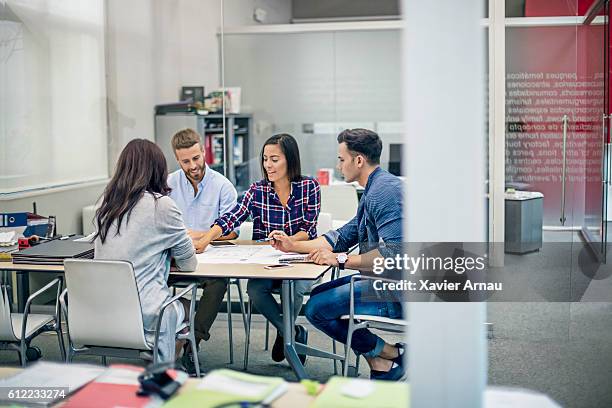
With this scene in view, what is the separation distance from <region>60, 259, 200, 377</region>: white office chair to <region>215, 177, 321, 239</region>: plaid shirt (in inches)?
44.0

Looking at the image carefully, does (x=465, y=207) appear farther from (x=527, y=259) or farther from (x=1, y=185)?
(x=1, y=185)

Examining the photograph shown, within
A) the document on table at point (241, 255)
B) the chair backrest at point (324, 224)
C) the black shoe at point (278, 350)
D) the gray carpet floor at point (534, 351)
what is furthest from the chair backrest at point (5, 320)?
the chair backrest at point (324, 224)

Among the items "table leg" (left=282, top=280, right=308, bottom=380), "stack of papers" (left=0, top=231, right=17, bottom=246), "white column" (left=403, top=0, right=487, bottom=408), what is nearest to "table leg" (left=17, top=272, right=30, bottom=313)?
"stack of papers" (left=0, top=231, right=17, bottom=246)

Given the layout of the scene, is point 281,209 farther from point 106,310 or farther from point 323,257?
point 106,310

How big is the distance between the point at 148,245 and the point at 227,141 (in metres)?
2.40

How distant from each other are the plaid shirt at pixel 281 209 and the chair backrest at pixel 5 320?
4.20 ft

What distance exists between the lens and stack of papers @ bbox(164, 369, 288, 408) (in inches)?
77.3

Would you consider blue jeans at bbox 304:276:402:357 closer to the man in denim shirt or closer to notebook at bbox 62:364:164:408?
the man in denim shirt

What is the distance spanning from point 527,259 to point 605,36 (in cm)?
156

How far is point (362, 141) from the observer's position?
4098mm

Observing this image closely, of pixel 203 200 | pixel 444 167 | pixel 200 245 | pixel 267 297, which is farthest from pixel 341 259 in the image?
pixel 444 167

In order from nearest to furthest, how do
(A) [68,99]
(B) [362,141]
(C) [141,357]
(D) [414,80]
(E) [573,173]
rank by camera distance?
(D) [414,80]
(C) [141,357]
(B) [362,141]
(E) [573,173]
(A) [68,99]

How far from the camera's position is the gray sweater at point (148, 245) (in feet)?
11.7

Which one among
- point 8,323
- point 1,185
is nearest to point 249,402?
point 8,323
